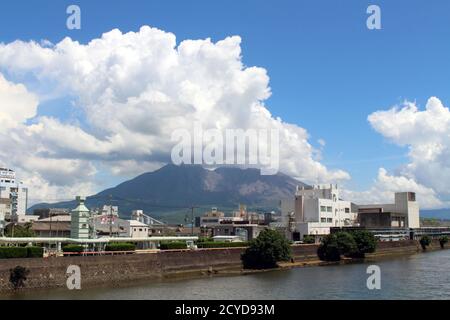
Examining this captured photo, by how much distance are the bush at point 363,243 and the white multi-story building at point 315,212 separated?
53.0 ft

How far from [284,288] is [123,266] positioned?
53.7 ft

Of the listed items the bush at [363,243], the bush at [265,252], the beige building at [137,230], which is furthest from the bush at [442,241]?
the bush at [265,252]

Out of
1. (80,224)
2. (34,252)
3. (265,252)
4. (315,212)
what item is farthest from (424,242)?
(34,252)

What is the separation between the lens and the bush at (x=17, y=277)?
42.4 meters

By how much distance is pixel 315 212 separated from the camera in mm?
109750

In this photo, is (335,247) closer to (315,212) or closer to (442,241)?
(315,212)

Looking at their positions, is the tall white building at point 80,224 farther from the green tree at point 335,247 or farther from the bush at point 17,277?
the green tree at point 335,247

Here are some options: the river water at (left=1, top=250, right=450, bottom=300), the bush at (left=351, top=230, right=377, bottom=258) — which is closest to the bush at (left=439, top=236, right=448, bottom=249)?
the bush at (left=351, top=230, right=377, bottom=258)

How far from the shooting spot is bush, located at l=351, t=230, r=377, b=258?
88188 mm

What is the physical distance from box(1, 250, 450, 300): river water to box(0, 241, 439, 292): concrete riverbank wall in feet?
5.63

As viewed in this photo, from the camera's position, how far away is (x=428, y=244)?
128 metres

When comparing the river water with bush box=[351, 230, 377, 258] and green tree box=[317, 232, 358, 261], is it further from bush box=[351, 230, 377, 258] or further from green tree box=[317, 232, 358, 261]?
bush box=[351, 230, 377, 258]
